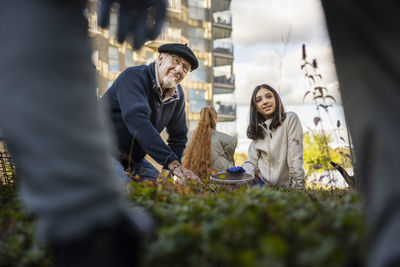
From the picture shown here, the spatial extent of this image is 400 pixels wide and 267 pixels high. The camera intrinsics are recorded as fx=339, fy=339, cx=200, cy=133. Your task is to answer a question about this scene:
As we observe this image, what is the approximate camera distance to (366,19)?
37.7 inches

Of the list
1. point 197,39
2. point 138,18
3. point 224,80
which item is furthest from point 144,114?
point 224,80

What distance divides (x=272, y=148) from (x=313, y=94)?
246 centimetres

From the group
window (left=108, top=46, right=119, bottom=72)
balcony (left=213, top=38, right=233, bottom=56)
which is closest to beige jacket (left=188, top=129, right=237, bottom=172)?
window (left=108, top=46, right=119, bottom=72)

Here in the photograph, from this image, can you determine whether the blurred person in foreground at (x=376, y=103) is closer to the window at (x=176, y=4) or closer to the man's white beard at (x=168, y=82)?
the man's white beard at (x=168, y=82)

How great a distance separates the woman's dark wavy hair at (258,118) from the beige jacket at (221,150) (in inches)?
77.9

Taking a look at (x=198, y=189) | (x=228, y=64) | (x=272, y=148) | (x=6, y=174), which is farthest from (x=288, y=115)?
(x=228, y=64)

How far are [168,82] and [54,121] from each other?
130 inches

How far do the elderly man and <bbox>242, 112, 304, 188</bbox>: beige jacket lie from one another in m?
1.37

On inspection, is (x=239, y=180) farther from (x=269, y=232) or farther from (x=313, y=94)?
Result: (x=269, y=232)

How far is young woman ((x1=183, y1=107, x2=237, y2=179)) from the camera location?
6.58m

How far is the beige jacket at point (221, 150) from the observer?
740cm

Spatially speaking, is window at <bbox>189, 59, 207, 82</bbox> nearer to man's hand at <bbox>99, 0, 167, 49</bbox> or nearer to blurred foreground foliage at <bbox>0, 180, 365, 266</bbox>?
man's hand at <bbox>99, 0, 167, 49</bbox>

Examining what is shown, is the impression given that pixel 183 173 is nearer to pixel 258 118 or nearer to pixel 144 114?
pixel 144 114

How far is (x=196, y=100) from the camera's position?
3206cm
